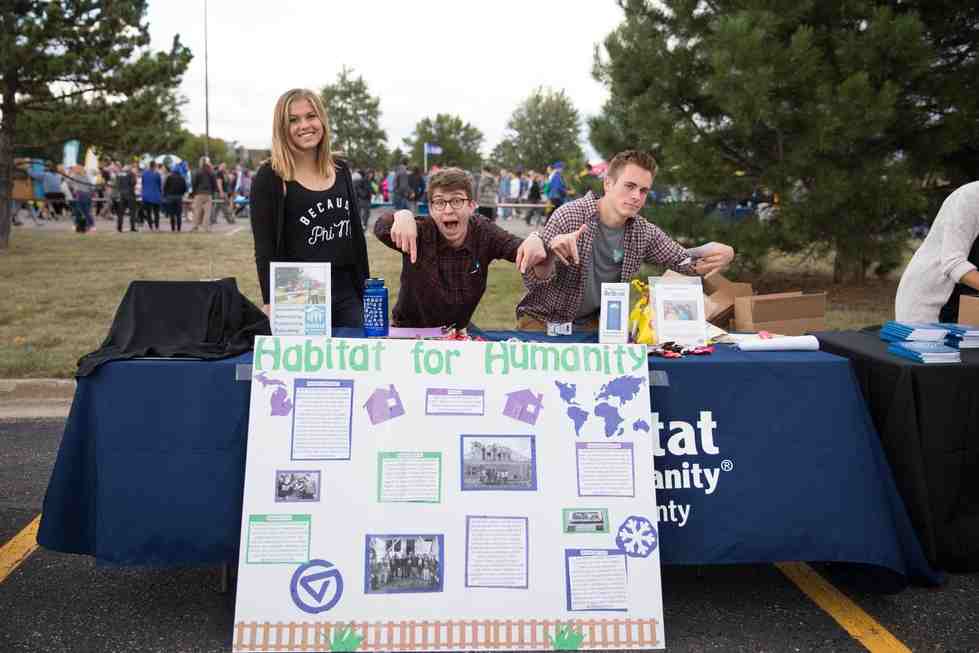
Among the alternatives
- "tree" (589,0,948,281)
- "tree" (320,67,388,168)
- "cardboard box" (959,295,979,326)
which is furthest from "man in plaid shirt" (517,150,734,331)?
"tree" (320,67,388,168)

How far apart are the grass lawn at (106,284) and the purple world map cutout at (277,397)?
13.2 ft

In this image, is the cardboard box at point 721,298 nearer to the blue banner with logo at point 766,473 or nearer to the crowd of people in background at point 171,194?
the blue banner with logo at point 766,473

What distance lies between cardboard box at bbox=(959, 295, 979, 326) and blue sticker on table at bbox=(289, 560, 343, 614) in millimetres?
3109

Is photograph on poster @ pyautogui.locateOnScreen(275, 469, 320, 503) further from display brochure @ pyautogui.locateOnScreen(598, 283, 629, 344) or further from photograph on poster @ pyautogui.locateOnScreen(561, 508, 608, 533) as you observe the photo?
display brochure @ pyautogui.locateOnScreen(598, 283, 629, 344)

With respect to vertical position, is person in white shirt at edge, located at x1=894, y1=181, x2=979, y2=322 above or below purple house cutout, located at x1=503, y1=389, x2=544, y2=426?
above

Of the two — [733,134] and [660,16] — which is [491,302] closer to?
[733,134]

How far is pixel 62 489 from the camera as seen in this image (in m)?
2.84

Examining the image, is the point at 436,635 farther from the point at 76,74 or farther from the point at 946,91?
the point at 76,74

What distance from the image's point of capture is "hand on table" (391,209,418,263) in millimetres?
3391

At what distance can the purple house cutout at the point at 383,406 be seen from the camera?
2.68m

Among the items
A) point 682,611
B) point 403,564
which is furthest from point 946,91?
point 403,564

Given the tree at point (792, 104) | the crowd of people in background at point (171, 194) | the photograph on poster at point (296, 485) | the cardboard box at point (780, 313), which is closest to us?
the photograph on poster at point (296, 485)

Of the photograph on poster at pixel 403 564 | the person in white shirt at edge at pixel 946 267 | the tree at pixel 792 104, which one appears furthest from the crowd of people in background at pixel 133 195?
the photograph on poster at pixel 403 564

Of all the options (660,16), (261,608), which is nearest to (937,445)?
(261,608)
